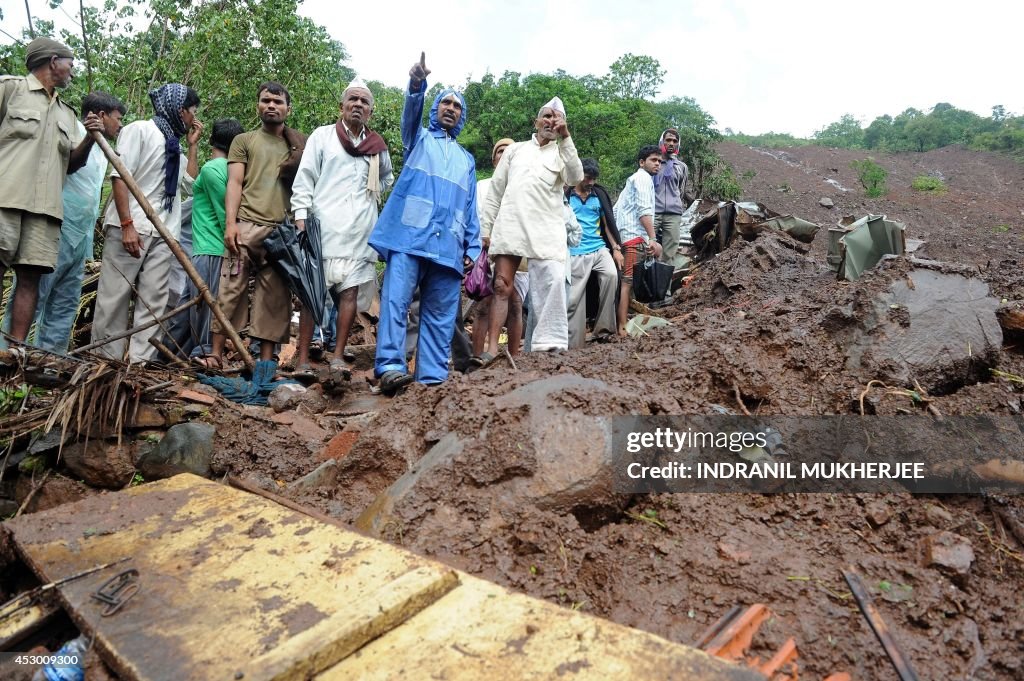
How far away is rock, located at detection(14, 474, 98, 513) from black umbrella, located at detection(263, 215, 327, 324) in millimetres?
1612

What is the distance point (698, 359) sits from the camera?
3.57 metres

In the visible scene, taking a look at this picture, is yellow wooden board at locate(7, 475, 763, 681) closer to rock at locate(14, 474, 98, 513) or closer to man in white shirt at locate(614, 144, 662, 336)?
rock at locate(14, 474, 98, 513)

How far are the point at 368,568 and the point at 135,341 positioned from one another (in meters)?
3.34

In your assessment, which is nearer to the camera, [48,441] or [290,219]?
[48,441]

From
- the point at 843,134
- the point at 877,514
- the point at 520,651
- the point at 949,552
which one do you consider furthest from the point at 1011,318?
the point at 843,134

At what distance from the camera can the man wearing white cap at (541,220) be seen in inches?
176

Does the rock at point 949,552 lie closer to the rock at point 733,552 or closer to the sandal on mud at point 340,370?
the rock at point 733,552

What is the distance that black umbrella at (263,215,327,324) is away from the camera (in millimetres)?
4234

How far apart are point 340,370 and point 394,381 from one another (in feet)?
1.73

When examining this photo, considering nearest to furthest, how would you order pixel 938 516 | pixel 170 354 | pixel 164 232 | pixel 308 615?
pixel 308 615, pixel 938 516, pixel 164 232, pixel 170 354

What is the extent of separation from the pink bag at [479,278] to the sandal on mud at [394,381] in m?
1.14

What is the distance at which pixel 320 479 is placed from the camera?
9.48ft

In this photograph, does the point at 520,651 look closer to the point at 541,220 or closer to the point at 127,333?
the point at 127,333

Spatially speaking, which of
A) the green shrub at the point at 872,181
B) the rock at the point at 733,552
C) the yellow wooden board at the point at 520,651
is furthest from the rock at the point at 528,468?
the green shrub at the point at 872,181
